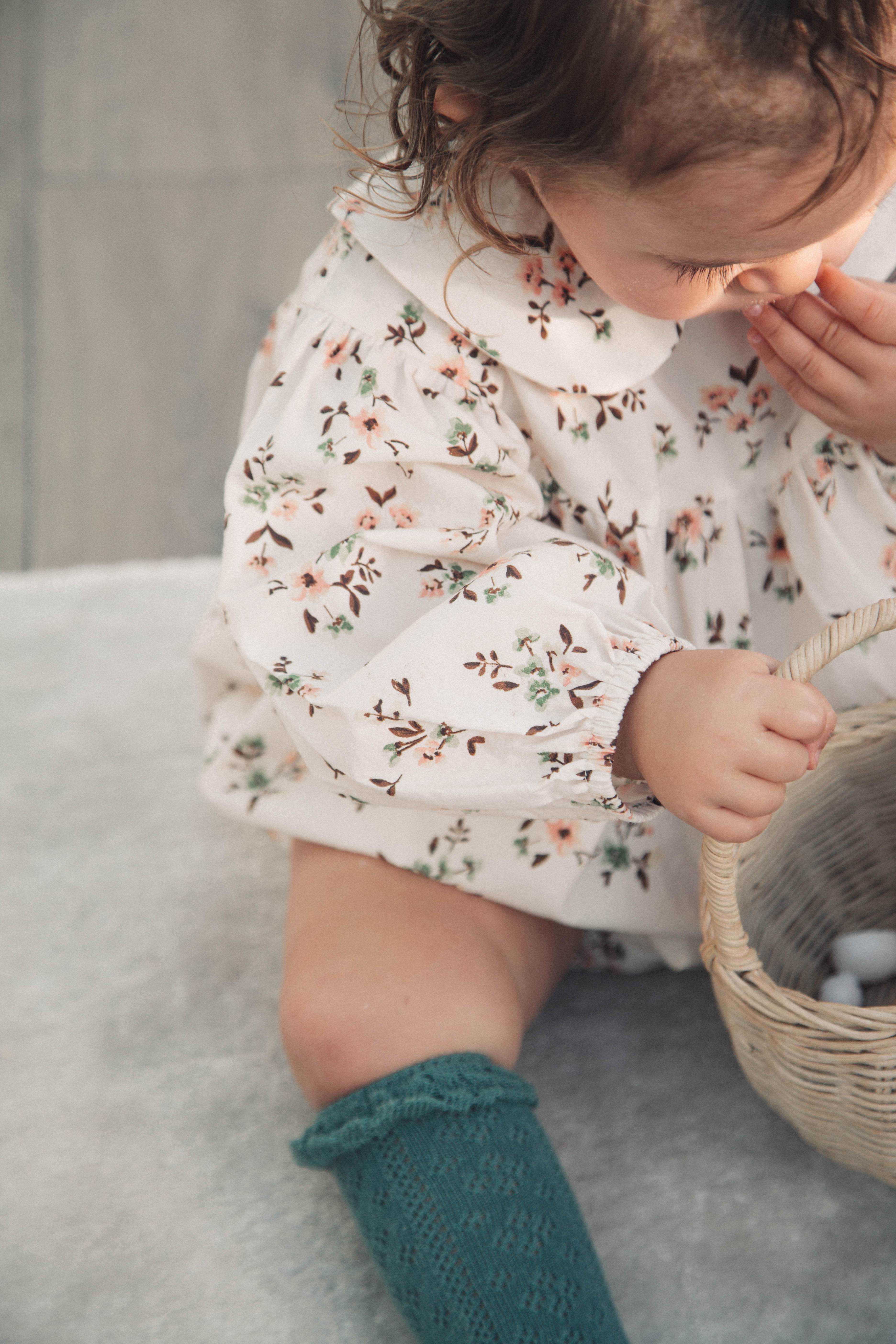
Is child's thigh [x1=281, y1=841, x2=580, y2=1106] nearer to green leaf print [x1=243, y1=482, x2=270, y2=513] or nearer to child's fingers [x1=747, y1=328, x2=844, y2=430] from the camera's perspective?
green leaf print [x1=243, y1=482, x2=270, y2=513]

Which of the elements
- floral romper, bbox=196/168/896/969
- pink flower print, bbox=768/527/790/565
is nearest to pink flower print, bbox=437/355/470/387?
floral romper, bbox=196/168/896/969

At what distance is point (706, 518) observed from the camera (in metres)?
0.70

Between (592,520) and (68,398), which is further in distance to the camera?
(68,398)

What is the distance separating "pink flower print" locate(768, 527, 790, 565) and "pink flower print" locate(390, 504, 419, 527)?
0.24 m

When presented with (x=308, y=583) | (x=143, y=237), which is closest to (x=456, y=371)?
(x=308, y=583)

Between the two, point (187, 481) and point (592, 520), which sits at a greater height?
point (592, 520)

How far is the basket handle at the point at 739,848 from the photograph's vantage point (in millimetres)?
520

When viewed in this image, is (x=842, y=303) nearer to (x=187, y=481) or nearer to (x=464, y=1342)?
(x=464, y=1342)

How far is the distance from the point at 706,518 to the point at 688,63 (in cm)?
30

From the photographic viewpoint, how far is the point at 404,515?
0.62 m

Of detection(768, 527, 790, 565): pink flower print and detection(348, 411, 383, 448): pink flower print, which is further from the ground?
detection(348, 411, 383, 448): pink flower print

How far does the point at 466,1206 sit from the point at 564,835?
0.22 m

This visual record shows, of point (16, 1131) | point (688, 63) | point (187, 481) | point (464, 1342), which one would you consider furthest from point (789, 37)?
point (187, 481)

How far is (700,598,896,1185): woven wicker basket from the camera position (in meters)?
0.52
